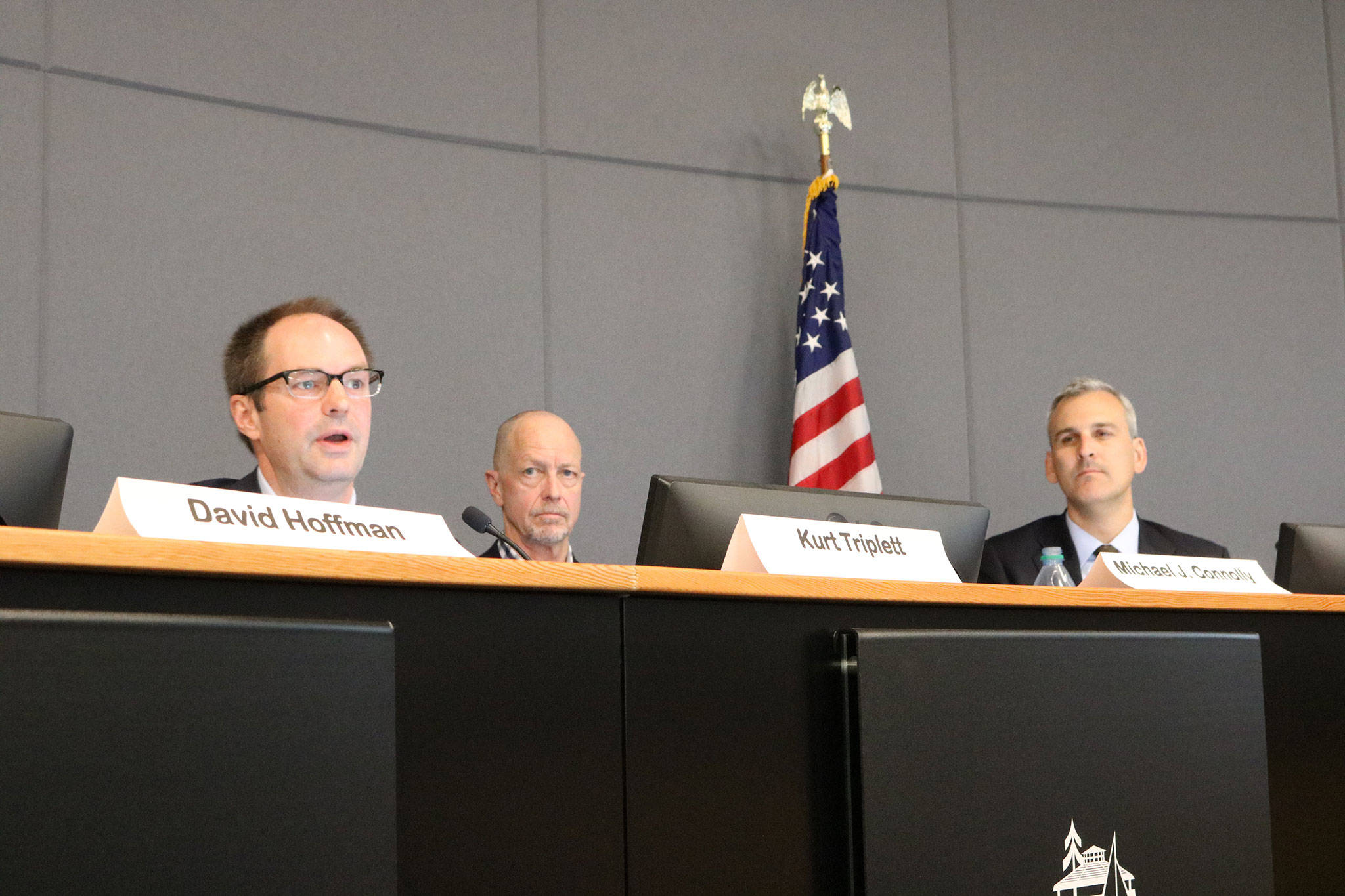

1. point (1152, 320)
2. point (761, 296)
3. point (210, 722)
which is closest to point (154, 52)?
point (761, 296)

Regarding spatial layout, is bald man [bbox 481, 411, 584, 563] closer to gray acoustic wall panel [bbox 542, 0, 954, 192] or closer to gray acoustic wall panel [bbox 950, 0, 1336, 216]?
gray acoustic wall panel [bbox 542, 0, 954, 192]

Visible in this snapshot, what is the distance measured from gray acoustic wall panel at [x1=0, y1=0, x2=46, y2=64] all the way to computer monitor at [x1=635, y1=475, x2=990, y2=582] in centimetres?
221

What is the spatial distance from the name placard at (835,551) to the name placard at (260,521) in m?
0.35

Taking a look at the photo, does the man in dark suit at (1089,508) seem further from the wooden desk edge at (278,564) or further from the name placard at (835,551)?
the wooden desk edge at (278,564)

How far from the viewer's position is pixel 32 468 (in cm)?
139

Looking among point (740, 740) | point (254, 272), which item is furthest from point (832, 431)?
point (740, 740)

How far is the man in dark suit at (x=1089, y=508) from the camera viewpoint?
281 centimetres

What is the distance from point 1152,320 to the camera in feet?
14.0

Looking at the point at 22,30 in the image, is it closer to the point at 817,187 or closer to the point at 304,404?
the point at 304,404

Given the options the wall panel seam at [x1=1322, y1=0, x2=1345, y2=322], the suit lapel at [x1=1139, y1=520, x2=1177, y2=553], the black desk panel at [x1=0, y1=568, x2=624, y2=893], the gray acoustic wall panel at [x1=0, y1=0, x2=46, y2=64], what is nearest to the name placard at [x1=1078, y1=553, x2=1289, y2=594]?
the black desk panel at [x1=0, y1=568, x2=624, y2=893]

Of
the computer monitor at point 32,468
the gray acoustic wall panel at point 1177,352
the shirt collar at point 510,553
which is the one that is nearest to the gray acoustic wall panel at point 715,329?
the gray acoustic wall panel at point 1177,352

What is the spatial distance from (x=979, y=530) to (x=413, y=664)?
1.02 meters

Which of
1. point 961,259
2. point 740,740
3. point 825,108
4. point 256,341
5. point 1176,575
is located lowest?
point 740,740

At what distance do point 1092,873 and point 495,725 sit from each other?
685 mm
